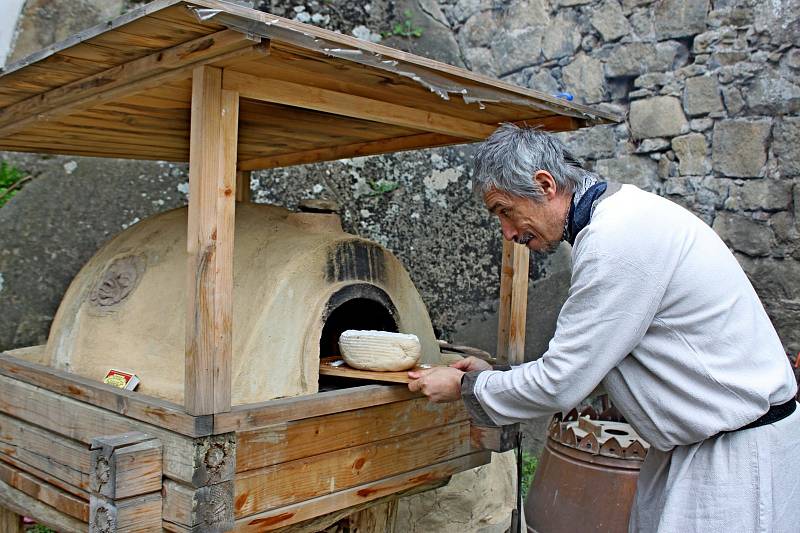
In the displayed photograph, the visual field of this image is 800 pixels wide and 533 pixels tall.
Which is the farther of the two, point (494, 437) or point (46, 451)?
point (494, 437)

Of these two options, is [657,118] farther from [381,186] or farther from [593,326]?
[593,326]

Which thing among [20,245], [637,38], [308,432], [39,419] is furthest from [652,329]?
[20,245]

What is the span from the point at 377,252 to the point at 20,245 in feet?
9.46

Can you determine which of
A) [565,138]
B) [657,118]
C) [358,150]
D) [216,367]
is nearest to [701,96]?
[657,118]

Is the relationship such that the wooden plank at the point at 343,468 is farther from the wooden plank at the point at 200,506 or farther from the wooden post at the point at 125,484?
the wooden post at the point at 125,484

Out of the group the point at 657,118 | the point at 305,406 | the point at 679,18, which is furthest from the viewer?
the point at 657,118

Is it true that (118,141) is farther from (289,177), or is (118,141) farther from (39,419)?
(289,177)

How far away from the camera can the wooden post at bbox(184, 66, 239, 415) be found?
7.12ft

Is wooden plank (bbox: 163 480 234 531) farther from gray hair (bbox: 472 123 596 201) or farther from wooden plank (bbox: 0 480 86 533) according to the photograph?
gray hair (bbox: 472 123 596 201)

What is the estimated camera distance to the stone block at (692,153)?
4824 mm

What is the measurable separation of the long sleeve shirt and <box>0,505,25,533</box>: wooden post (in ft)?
8.90

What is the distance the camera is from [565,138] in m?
5.73

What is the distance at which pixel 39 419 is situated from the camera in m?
2.89

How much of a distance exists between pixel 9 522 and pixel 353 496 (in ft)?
6.08
